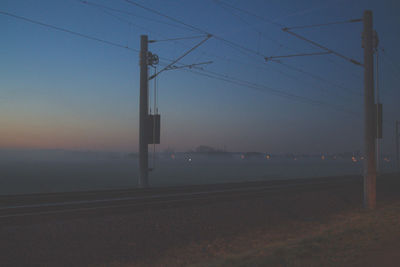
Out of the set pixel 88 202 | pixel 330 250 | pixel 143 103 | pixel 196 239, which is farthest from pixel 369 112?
pixel 143 103

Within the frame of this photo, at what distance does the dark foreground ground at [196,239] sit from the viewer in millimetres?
9148

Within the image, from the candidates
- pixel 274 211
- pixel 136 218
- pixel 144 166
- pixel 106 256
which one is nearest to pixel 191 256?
pixel 106 256

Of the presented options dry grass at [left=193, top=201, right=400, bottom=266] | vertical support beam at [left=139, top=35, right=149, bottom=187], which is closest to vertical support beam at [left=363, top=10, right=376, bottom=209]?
dry grass at [left=193, top=201, right=400, bottom=266]

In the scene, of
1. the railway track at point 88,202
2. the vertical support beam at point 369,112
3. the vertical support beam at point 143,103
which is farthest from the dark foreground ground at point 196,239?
the vertical support beam at point 143,103

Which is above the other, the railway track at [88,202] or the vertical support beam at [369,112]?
the vertical support beam at [369,112]

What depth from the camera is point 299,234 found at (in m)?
13.4

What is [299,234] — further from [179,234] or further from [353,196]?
[353,196]

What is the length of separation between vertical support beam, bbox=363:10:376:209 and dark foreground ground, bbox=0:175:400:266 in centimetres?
263

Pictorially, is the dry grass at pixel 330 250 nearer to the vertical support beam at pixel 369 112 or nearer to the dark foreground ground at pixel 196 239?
the dark foreground ground at pixel 196 239

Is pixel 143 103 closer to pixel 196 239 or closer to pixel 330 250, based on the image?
pixel 196 239

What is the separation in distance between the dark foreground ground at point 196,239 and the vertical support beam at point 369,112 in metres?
2.63

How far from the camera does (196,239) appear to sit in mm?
12344

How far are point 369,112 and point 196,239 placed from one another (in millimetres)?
11075

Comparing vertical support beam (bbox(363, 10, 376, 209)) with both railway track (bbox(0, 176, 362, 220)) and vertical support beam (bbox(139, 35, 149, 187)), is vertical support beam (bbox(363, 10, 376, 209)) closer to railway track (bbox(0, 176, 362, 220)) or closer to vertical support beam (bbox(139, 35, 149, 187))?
railway track (bbox(0, 176, 362, 220))
